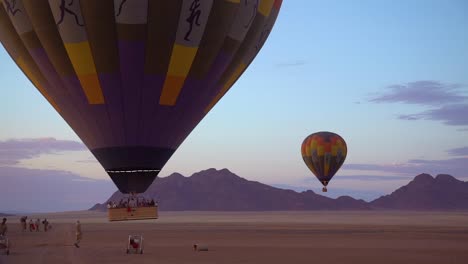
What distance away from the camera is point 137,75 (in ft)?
69.4

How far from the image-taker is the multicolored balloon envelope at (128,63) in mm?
20641

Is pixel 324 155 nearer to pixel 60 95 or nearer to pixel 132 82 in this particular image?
pixel 60 95

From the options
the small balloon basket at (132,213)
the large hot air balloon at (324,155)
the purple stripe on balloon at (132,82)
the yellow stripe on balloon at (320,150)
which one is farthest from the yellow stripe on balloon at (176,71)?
the yellow stripe on balloon at (320,150)

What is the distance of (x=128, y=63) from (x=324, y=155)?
140 ft

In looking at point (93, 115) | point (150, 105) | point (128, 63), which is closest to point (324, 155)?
point (150, 105)

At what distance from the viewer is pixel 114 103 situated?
2133 cm

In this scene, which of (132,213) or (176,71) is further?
(176,71)

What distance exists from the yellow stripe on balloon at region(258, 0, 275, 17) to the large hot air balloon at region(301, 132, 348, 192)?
3812 centimetres

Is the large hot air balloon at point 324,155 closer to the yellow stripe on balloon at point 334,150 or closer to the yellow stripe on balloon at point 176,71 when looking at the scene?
the yellow stripe on balloon at point 334,150

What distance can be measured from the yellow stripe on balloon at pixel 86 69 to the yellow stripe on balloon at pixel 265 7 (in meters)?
6.89

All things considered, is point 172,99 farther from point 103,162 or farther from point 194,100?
point 103,162

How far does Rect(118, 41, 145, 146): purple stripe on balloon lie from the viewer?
68.4ft

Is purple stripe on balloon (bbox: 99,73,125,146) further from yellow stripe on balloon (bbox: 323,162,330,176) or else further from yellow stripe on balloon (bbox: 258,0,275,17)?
yellow stripe on balloon (bbox: 323,162,330,176)

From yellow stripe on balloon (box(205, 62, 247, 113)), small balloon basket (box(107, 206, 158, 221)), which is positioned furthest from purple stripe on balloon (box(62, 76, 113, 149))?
yellow stripe on balloon (box(205, 62, 247, 113))
